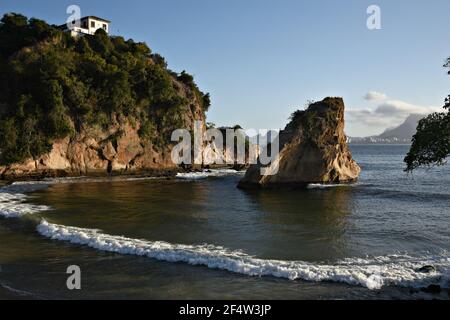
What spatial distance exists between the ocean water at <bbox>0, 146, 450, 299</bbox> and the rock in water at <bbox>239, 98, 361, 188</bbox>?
9.53 m

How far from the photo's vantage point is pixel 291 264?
605 inches

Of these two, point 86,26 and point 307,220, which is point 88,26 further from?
point 307,220

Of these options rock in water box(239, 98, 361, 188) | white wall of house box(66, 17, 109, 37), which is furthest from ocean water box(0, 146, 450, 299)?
white wall of house box(66, 17, 109, 37)

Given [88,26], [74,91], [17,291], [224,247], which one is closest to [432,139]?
[224,247]

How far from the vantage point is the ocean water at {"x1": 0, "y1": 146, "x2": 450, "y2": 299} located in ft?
43.4

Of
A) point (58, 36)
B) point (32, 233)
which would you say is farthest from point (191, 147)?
point (32, 233)

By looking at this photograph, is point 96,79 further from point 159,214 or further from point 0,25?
point 159,214

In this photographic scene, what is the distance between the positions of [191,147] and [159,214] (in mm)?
52572

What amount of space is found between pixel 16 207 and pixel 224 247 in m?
18.3

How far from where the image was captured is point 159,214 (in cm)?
2678

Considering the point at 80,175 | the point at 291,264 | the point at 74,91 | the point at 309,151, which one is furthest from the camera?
the point at 74,91

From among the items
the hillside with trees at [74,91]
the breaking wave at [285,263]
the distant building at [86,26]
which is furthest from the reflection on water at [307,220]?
the distant building at [86,26]

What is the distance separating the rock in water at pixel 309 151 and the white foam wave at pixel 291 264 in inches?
1005

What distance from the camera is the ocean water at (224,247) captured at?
13234 millimetres
